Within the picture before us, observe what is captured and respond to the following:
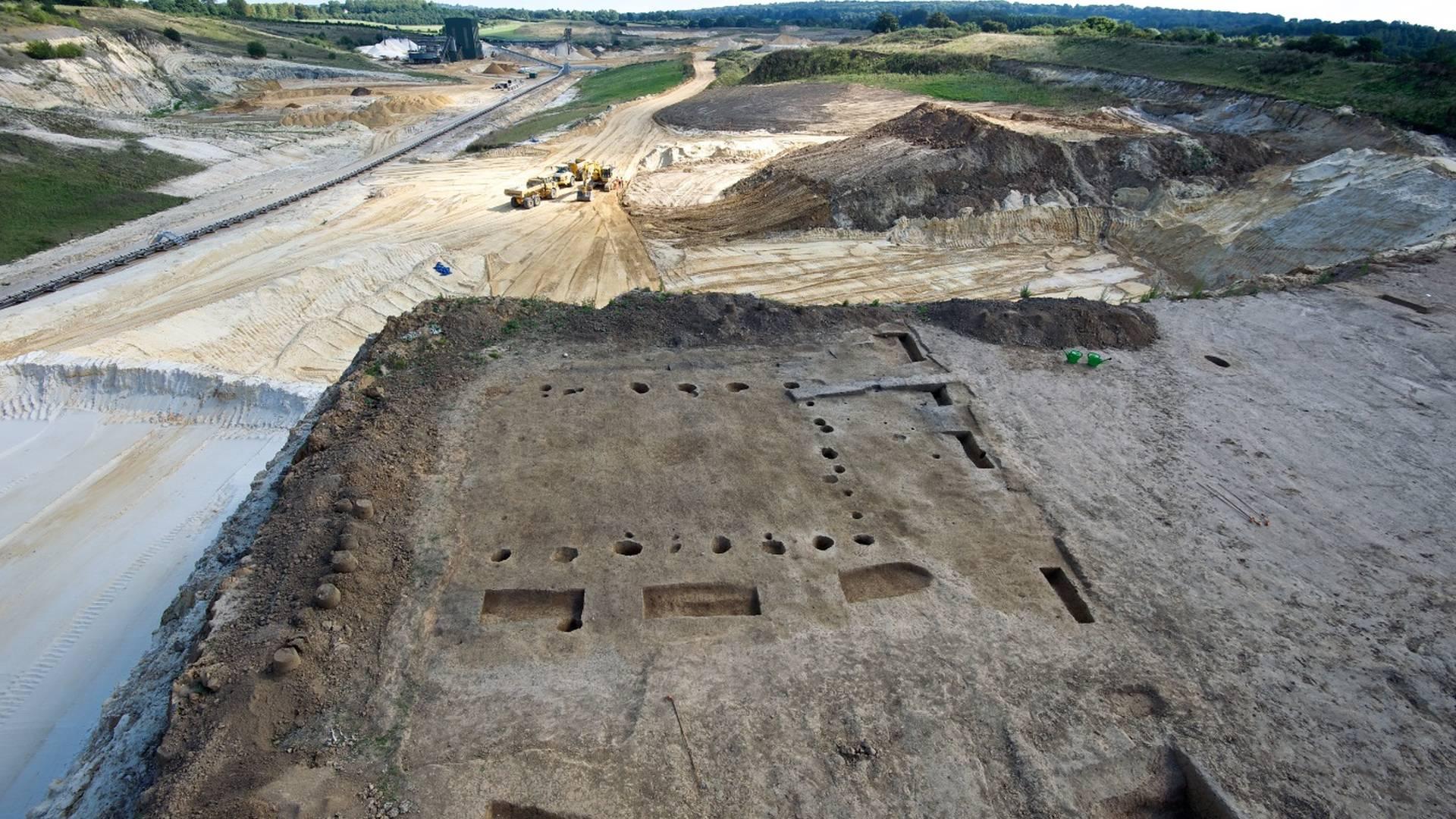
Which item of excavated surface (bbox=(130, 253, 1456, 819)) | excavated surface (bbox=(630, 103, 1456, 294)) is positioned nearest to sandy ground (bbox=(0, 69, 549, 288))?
excavated surface (bbox=(630, 103, 1456, 294))

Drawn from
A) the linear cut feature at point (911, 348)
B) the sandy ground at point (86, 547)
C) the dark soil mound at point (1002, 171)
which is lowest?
A: the sandy ground at point (86, 547)

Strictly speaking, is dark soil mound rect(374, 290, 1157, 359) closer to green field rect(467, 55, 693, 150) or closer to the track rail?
the track rail

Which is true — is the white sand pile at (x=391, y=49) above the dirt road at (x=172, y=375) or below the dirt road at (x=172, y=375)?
above

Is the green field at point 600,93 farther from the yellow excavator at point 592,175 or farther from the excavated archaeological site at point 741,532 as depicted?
the excavated archaeological site at point 741,532

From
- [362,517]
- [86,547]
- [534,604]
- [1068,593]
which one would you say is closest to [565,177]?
[86,547]

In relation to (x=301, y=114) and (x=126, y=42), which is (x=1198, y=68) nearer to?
(x=301, y=114)

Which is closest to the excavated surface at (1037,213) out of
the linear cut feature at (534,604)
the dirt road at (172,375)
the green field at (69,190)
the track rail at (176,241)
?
the dirt road at (172,375)

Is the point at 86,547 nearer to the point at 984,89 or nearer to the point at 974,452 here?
the point at 974,452
